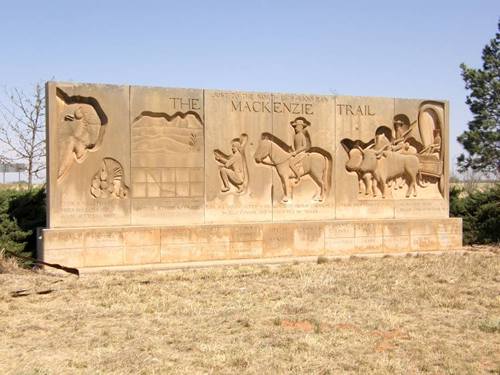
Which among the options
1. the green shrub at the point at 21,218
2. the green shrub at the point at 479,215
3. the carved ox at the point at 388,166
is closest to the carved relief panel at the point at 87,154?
the green shrub at the point at 21,218

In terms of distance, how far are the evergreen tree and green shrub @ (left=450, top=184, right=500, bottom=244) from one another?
1754 centimetres

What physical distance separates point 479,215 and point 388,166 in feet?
12.6

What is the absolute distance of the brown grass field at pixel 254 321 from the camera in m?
6.27

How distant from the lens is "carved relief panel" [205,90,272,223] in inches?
528

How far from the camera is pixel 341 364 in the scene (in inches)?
244

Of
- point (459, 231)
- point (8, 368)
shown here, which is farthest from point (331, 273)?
point (8, 368)

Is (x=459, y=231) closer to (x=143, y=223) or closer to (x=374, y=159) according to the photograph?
(x=374, y=159)

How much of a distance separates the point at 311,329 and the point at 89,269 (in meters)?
5.82

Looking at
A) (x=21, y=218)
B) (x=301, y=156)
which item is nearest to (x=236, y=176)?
(x=301, y=156)

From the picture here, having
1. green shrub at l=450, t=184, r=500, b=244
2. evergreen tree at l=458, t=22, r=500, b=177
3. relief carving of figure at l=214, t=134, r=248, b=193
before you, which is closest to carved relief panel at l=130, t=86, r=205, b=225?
relief carving of figure at l=214, t=134, r=248, b=193

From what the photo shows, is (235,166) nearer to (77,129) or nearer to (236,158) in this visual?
(236,158)

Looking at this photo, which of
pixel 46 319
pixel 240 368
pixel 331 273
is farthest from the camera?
pixel 331 273

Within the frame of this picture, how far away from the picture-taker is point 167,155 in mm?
13031

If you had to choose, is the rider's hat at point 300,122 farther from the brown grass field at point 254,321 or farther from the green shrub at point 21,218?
the green shrub at point 21,218
